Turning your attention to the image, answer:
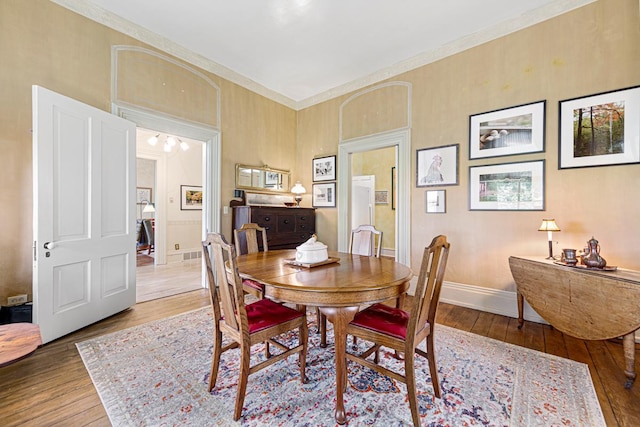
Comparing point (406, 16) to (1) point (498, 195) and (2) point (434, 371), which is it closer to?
(1) point (498, 195)

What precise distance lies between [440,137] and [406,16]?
1399 mm

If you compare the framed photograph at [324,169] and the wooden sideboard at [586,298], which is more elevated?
the framed photograph at [324,169]

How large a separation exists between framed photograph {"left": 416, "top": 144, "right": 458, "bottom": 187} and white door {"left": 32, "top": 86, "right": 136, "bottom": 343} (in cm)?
344

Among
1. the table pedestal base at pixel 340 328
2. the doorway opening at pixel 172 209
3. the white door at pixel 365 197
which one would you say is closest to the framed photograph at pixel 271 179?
the doorway opening at pixel 172 209

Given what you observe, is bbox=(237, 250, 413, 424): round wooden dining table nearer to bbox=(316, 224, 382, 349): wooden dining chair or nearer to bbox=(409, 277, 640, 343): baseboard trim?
bbox=(316, 224, 382, 349): wooden dining chair

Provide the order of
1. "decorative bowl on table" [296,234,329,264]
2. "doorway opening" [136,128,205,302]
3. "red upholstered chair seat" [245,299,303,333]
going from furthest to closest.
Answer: "doorway opening" [136,128,205,302], "decorative bowl on table" [296,234,329,264], "red upholstered chair seat" [245,299,303,333]

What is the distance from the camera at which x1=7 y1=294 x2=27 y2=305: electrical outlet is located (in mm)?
2486

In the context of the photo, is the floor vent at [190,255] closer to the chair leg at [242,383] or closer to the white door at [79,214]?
the white door at [79,214]

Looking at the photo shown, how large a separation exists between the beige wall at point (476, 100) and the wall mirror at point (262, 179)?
5.94 feet

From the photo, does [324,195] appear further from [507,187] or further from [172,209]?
[172,209]

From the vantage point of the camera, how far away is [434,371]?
1.70 meters


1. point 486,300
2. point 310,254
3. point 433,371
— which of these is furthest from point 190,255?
point 433,371

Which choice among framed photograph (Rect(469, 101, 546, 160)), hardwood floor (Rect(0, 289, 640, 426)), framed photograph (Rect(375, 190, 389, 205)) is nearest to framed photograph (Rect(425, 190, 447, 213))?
framed photograph (Rect(469, 101, 546, 160))

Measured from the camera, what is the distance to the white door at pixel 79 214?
2283 mm
